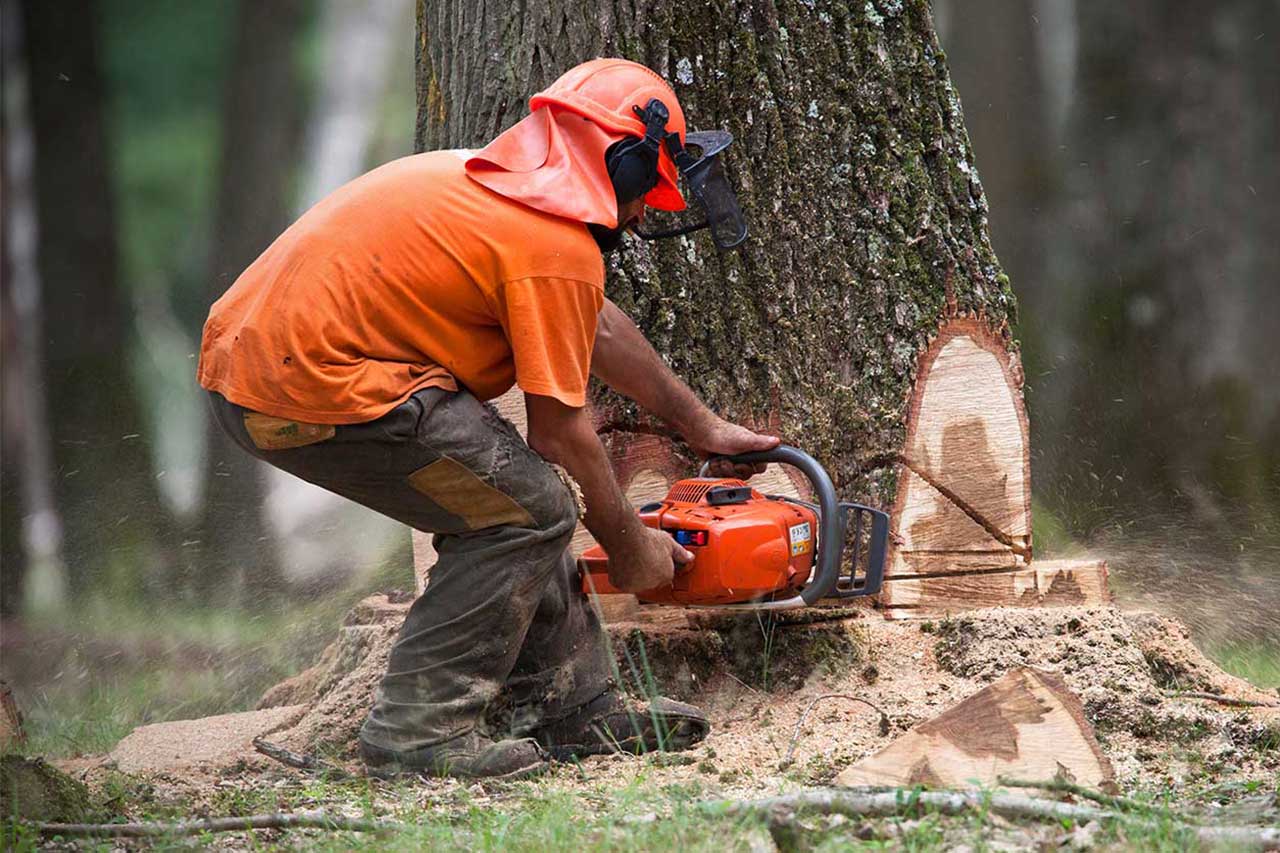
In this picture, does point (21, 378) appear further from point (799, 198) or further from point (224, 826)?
point (224, 826)

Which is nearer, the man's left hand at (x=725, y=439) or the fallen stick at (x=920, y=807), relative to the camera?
the fallen stick at (x=920, y=807)

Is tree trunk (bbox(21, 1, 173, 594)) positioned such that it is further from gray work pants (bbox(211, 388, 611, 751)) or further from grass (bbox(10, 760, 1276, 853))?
grass (bbox(10, 760, 1276, 853))

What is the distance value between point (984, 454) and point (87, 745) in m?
2.87

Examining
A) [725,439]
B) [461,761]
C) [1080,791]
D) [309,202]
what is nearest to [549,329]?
[725,439]

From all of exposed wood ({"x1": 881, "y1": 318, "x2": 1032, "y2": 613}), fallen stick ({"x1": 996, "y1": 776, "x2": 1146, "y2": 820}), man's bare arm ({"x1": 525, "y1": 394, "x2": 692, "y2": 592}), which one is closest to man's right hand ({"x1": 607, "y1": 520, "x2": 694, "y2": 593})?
man's bare arm ({"x1": 525, "y1": 394, "x2": 692, "y2": 592})

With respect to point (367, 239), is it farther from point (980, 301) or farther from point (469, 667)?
point (980, 301)

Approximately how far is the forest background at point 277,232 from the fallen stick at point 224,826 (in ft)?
13.0

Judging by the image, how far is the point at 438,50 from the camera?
3.93 metres

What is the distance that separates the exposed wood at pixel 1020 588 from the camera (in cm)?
381

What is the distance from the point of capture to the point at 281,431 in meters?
2.98

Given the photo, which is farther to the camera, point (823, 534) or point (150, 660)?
point (150, 660)

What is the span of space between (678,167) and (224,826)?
5.70 ft

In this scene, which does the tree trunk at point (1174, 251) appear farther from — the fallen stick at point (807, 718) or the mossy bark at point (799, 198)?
the fallen stick at point (807, 718)

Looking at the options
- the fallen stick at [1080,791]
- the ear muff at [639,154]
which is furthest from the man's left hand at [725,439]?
the fallen stick at [1080,791]
